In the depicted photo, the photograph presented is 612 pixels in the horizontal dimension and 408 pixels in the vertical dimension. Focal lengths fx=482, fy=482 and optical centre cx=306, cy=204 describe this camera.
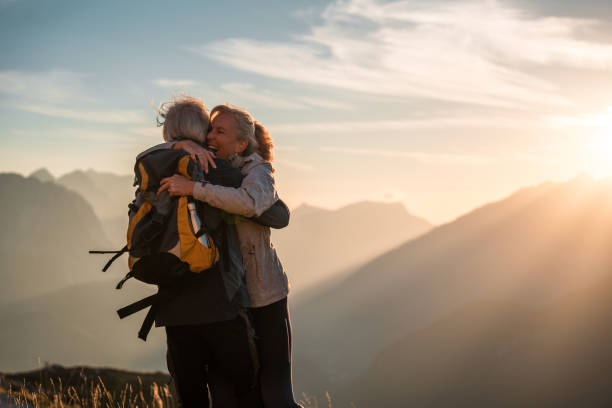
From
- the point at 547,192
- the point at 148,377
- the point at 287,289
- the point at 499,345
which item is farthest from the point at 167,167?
the point at 547,192

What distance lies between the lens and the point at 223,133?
411 centimetres

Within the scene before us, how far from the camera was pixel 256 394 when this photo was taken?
408 centimetres

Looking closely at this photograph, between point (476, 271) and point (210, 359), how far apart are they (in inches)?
6248

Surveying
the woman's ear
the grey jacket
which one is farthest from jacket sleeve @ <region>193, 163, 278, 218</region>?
the woman's ear

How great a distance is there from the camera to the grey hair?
413 cm

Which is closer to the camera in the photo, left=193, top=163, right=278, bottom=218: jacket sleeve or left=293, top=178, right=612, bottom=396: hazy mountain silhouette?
left=193, top=163, right=278, bottom=218: jacket sleeve

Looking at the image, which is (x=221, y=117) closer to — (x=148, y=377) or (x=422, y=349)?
(x=148, y=377)

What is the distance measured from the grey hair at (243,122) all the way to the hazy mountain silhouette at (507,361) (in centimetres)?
7813

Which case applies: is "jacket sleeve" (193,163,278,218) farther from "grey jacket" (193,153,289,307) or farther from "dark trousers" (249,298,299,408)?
"dark trousers" (249,298,299,408)

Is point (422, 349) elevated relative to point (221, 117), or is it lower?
lower

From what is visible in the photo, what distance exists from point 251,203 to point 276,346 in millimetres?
1252

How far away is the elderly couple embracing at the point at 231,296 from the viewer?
141 inches

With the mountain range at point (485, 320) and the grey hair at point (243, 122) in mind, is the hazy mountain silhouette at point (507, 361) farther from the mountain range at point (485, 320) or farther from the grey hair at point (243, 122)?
the grey hair at point (243, 122)

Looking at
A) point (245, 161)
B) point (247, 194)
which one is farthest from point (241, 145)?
point (247, 194)
